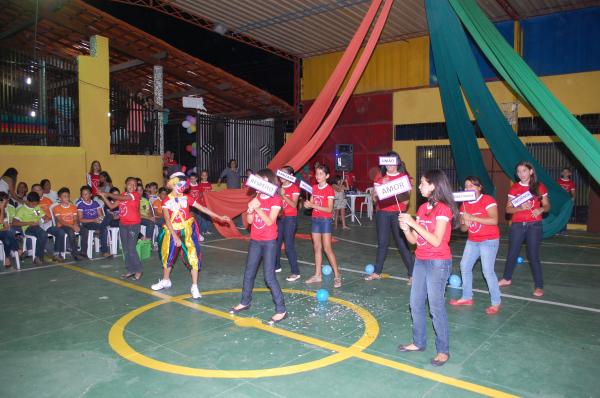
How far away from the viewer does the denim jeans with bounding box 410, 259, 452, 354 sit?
404cm

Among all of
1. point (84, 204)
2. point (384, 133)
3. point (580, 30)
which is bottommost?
point (84, 204)

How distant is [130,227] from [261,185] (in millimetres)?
3567

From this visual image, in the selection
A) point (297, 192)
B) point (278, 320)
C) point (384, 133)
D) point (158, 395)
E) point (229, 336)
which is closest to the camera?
point (158, 395)

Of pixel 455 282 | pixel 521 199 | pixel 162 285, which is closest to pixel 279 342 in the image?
pixel 162 285

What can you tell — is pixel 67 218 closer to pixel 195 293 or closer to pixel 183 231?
pixel 183 231

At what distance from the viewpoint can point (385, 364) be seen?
411cm

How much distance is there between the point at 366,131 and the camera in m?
17.6

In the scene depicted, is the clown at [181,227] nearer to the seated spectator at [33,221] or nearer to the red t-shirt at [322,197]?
the red t-shirt at [322,197]

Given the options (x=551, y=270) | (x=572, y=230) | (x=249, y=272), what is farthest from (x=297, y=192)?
(x=572, y=230)

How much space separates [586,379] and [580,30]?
500 inches

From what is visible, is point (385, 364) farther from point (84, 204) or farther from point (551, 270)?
point (84, 204)

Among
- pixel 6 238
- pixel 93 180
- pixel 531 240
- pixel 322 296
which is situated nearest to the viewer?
pixel 322 296

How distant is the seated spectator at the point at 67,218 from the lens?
872 centimetres

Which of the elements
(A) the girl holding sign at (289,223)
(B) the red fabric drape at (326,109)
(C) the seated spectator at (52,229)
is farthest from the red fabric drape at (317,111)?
(C) the seated spectator at (52,229)
